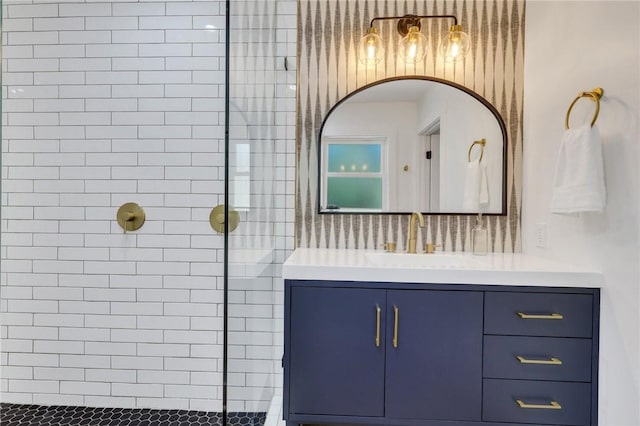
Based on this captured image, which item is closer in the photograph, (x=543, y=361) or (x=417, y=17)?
(x=543, y=361)

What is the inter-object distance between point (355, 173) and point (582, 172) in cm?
100

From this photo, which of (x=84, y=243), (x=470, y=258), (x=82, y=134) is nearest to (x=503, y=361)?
(x=470, y=258)

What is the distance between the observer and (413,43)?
1.82 m

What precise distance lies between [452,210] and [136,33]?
1859 millimetres

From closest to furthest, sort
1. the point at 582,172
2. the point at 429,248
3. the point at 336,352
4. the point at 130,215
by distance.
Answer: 1. the point at 582,172
2. the point at 336,352
3. the point at 130,215
4. the point at 429,248

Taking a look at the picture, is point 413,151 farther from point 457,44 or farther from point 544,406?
point 544,406

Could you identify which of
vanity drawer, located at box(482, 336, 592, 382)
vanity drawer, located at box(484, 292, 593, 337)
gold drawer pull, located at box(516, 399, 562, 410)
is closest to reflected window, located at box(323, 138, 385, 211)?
vanity drawer, located at box(484, 292, 593, 337)

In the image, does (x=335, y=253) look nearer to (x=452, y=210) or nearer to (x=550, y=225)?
(x=452, y=210)

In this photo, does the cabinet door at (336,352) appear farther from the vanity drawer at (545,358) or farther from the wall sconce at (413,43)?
the wall sconce at (413,43)

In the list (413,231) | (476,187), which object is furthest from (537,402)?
(476,187)

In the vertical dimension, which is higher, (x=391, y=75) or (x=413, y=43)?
(x=413, y=43)

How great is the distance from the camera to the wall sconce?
180 centimetres

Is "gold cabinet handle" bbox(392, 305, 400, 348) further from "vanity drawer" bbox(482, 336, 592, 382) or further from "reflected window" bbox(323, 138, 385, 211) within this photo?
"reflected window" bbox(323, 138, 385, 211)

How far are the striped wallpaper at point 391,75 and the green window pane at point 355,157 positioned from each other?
0.37ft
